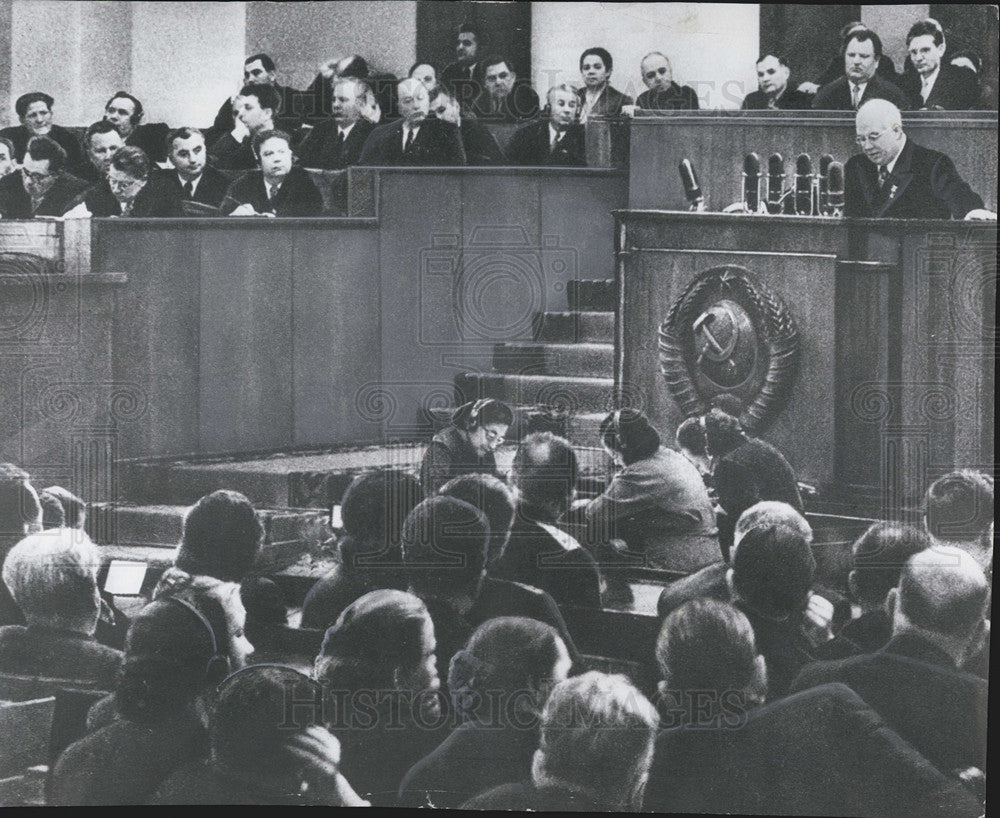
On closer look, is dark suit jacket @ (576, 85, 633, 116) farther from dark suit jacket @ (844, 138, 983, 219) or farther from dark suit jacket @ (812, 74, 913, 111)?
dark suit jacket @ (844, 138, 983, 219)

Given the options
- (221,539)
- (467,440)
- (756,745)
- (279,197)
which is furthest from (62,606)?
(756,745)

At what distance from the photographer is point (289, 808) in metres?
7.31

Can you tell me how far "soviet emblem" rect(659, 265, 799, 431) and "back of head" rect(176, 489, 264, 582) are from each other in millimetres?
1884

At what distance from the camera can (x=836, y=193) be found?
23.8ft

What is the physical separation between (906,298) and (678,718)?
1.99m

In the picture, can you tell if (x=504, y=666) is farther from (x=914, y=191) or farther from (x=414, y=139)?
(x=914, y=191)

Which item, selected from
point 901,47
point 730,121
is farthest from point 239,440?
point 901,47

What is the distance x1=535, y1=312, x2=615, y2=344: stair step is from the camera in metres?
7.38

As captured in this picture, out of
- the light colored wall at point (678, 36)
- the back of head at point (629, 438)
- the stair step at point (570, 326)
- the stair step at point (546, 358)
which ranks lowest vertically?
the back of head at point (629, 438)

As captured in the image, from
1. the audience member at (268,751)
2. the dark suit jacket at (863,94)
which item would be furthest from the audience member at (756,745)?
the dark suit jacket at (863,94)

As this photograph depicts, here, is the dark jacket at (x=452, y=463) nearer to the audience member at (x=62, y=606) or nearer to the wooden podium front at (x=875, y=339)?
the wooden podium front at (x=875, y=339)

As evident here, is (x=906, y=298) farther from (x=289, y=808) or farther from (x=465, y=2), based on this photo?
(x=289, y=808)

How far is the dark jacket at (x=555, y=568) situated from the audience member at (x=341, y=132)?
1.78 metres

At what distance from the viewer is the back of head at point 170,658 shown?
735 cm
